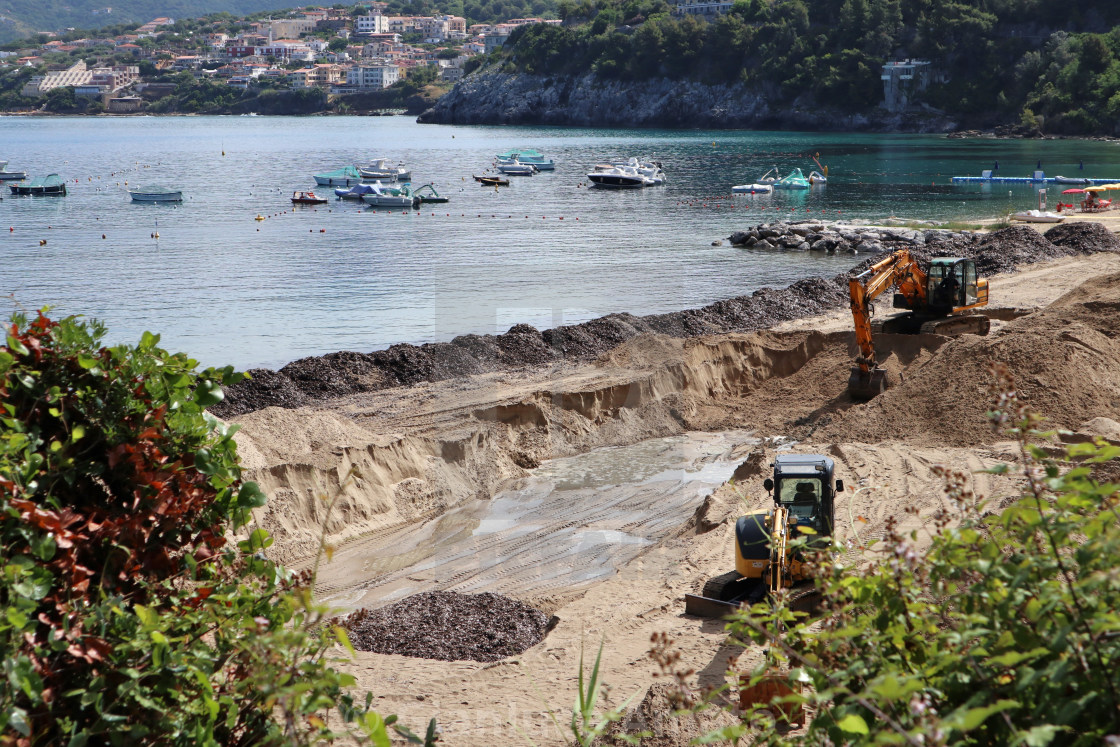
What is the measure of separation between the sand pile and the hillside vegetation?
10932cm

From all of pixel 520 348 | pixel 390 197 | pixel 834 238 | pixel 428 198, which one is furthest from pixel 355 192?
pixel 520 348

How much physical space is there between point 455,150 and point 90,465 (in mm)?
119372

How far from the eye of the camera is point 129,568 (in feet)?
15.1

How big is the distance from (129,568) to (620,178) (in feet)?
241

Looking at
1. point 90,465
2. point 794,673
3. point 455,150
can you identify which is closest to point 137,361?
point 90,465

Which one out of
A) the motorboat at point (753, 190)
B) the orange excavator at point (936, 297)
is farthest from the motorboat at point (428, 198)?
the orange excavator at point (936, 297)

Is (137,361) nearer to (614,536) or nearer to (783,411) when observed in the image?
(614,536)

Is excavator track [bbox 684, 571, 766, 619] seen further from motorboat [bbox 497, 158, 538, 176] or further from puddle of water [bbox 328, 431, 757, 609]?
motorboat [bbox 497, 158, 538, 176]

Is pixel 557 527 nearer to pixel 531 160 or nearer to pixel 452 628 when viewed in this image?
pixel 452 628

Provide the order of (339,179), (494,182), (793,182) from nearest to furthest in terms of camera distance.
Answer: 1. (793,182)
2. (339,179)
3. (494,182)

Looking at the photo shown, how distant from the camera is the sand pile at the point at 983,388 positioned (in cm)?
1741

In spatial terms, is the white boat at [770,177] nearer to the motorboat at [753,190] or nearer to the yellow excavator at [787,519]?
the motorboat at [753,190]

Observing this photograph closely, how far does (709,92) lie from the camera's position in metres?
158

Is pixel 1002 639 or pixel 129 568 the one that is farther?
pixel 129 568
